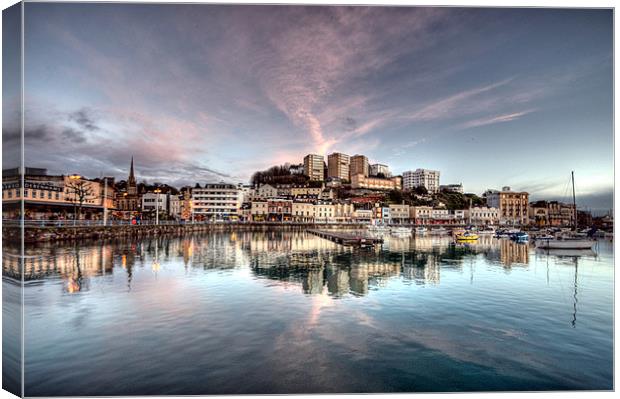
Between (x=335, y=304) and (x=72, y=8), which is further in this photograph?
(x=335, y=304)

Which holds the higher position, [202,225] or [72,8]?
[72,8]

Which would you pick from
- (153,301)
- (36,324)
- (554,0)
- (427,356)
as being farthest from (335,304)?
(554,0)

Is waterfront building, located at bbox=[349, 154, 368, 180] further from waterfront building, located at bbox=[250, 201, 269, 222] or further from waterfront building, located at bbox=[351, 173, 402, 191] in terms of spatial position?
waterfront building, located at bbox=[250, 201, 269, 222]

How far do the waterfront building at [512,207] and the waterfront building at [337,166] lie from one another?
39.1 meters

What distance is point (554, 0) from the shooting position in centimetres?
470

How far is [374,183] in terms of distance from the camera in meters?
90.0

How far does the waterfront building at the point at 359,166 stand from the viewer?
8888cm

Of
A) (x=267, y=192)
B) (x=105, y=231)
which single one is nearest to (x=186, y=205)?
(x=267, y=192)

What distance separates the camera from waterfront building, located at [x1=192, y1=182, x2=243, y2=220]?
202 feet

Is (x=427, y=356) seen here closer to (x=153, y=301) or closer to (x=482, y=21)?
(x=482, y=21)

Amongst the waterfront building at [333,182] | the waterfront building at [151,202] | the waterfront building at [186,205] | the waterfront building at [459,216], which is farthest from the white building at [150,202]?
the waterfront building at [459,216]

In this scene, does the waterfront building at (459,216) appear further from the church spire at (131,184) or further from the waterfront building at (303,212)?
the church spire at (131,184)

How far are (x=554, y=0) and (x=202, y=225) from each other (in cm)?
4502

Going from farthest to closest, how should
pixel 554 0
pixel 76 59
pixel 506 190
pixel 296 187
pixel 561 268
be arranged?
pixel 296 187 → pixel 506 190 → pixel 561 268 → pixel 76 59 → pixel 554 0
